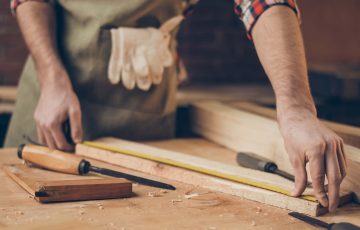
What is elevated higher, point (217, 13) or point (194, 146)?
point (217, 13)

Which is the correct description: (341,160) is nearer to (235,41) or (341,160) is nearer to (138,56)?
(138,56)

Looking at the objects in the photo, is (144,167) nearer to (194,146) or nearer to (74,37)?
(194,146)

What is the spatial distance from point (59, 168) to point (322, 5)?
2.50 metres

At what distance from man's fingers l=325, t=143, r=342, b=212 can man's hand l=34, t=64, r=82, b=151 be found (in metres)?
0.77

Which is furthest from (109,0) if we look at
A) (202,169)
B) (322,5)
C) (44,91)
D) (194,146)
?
(322,5)

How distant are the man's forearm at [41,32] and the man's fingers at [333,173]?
89 cm

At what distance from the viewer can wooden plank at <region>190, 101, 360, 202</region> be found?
56.3 inches

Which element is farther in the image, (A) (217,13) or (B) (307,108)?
(A) (217,13)

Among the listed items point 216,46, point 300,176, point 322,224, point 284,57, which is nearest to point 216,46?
point 216,46

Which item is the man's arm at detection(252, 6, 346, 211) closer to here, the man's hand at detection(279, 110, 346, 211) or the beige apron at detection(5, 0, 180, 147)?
the man's hand at detection(279, 110, 346, 211)

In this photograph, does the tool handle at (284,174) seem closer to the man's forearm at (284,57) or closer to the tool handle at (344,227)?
the man's forearm at (284,57)

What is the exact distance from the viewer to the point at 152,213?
1242 millimetres

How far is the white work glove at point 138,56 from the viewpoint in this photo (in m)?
1.85

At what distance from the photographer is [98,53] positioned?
1.86 m
